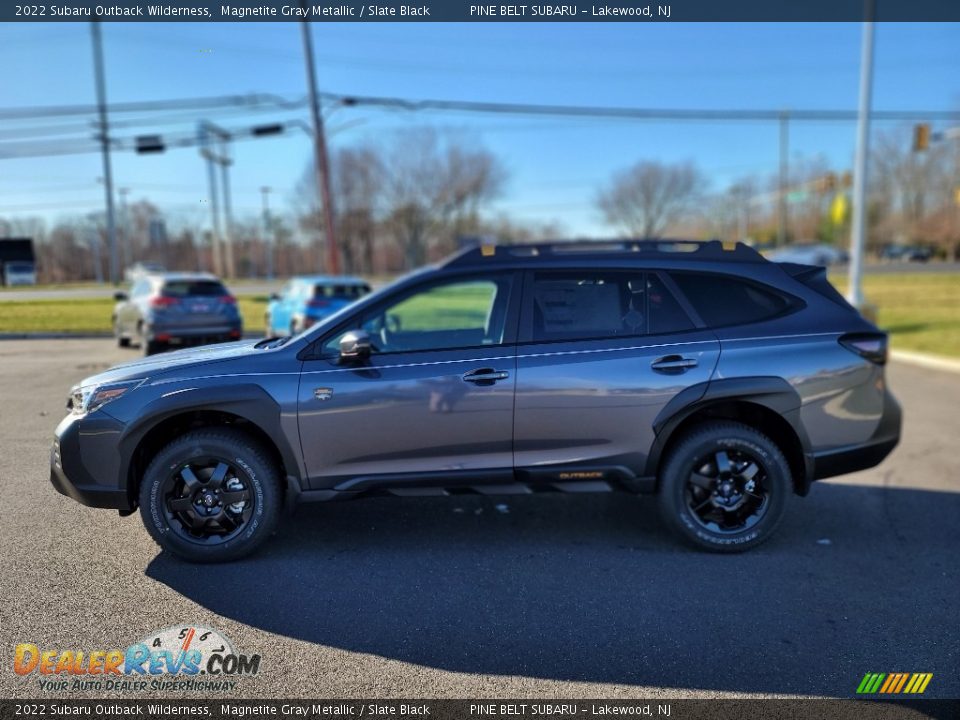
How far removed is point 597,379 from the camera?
392cm

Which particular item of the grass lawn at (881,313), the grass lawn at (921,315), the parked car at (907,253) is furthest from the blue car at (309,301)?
the parked car at (907,253)

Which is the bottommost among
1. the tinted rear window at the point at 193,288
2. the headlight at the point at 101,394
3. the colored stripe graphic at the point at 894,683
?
the colored stripe graphic at the point at 894,683

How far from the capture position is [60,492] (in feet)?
12.4

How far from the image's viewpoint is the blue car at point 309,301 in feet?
44.5

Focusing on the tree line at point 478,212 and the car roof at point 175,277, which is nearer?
the car roof at point 175,277

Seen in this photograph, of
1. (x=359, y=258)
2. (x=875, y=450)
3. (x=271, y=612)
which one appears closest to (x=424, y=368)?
(x=271, y=612)

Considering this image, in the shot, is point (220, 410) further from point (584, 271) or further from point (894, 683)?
point (894, 683)

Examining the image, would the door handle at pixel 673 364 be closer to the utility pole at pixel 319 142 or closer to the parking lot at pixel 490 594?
the parking lot at pixel 490 594

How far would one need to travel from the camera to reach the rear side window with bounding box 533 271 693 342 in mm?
4102

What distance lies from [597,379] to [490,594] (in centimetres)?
134

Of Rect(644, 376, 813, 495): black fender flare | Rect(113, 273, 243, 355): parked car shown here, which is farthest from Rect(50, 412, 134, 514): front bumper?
Rect(113, 273, 243, 355): parked car

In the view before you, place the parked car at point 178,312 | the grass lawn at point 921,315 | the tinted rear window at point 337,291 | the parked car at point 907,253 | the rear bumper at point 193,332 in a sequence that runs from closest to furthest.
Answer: the parked car at point 178,312, the rear bumper at point 193,332, the grass lawn at point 921,315, the tinted rear window at point 337,291, the parked car at point 907,253

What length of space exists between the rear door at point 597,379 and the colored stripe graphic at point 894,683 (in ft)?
5.01

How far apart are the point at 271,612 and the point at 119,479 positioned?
1175 mm
